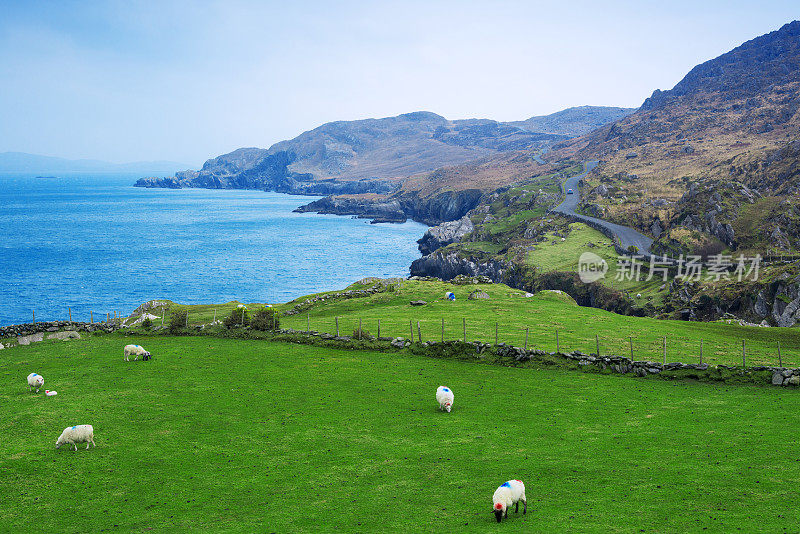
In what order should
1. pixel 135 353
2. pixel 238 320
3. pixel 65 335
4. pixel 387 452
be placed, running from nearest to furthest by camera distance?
pixel 387 452 < pixel 135 353 < pixel 65 335 < pixel 238 320

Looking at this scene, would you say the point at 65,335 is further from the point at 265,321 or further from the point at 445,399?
the point at 445,399

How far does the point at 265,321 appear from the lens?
48.6 metres

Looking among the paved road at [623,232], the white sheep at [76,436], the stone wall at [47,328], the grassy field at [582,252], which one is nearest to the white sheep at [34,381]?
the white sheep at [76,436]

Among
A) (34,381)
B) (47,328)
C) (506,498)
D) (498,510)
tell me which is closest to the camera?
(498,510)

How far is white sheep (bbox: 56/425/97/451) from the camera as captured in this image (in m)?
23.6

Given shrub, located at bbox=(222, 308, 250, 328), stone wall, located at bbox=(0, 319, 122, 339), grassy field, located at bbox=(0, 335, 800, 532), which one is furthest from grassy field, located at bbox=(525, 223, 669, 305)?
stone wall, located at bbox=(0, 319, 122, 339)

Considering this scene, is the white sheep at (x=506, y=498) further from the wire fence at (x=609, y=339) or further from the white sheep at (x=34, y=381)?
the white sheep at (x=34, y=381)

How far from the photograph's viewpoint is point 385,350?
4216cm

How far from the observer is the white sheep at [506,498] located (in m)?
17.3

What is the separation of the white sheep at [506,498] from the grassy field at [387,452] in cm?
49

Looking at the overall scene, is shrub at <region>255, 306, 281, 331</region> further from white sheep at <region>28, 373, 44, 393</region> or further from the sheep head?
the sheep head

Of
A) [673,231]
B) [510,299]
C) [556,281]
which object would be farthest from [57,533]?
[673,231]

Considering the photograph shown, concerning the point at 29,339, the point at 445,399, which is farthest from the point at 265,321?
the point at 445,399

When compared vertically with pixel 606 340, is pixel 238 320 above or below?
above
